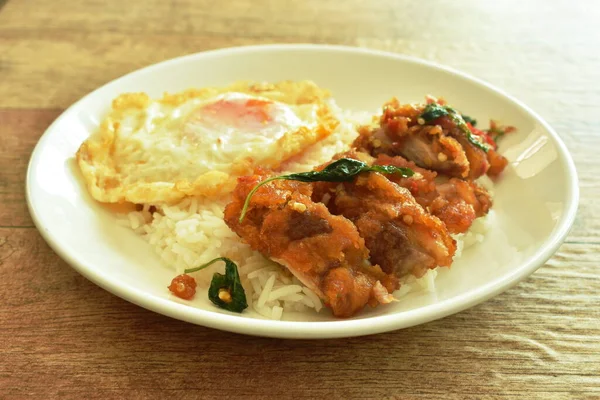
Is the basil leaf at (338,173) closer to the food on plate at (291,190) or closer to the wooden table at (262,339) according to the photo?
the food on plate at (291,190)

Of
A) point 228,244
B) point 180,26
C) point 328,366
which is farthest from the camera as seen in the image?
point 180,26

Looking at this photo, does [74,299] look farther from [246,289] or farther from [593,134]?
[593,134]

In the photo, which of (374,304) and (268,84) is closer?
(374,304)

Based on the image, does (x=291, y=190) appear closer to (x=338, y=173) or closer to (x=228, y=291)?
(x=338, y=173)

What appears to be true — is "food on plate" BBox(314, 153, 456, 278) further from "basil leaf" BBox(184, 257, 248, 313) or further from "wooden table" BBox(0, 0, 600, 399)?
"basil leaf" BBox(184, 257, 248, 313)

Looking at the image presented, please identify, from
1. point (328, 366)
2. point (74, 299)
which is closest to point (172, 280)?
point (74, 299)

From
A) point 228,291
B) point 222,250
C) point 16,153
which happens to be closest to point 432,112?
point 222,250
